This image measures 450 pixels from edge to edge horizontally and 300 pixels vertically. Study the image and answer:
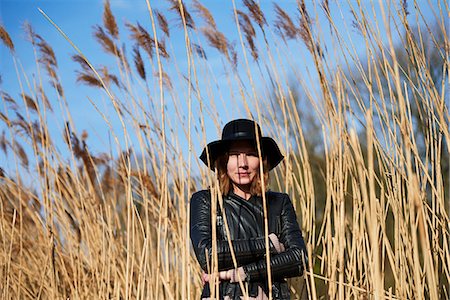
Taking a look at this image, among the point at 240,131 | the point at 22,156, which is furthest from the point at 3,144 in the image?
the point at 240,131

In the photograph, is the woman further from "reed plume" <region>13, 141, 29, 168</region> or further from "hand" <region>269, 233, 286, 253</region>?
"reed plume" <region>13, 141, 29, 168</region>

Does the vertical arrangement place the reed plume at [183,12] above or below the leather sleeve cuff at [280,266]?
above

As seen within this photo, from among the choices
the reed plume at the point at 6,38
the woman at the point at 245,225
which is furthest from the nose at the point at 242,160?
the reed plume at the point at 6,38

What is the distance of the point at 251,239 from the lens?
1625mm

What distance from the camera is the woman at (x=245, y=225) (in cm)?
162

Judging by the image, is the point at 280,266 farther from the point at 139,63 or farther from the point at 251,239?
the point at 139,63

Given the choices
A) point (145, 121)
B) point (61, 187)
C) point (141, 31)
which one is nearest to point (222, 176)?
point (145, 121)

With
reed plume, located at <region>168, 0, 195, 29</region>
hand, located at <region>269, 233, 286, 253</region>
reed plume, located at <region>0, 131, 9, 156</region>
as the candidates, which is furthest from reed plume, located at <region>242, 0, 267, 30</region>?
reed plume, located at <region>0, 131, 9, 156</region>

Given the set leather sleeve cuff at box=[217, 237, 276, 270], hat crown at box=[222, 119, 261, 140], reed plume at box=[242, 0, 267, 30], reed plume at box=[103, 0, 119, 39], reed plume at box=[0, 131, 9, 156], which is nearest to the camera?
leather sleeve cuff at box=[217, 237, 276, 270]

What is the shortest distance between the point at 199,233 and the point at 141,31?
74 centimetres

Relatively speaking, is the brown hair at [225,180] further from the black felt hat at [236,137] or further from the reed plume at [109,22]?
the reed plume at [109,22]

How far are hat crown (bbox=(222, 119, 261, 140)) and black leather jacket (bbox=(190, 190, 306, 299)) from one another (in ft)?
0.52

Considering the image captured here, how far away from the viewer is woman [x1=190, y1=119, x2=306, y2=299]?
1.62m

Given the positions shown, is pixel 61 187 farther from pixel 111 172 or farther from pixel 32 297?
pixel 32 297
